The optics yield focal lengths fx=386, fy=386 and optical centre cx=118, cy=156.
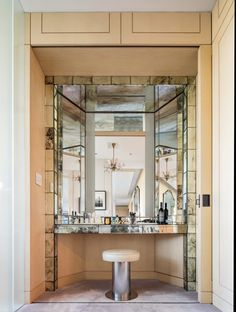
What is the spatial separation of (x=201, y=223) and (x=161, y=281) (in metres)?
1.30

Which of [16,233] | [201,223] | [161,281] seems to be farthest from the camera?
[161,281]

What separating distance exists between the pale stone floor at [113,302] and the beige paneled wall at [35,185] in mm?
227

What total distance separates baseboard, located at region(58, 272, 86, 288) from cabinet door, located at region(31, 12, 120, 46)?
2507 mm

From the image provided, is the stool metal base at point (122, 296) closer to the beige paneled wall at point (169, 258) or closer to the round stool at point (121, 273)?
the round stool at point (121, 273)

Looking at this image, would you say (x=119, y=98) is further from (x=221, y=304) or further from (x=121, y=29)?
(x=221, y=304)

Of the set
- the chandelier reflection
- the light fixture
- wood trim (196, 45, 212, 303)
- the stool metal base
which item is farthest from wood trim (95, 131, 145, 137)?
the stool metal base

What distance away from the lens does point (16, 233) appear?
332 cm

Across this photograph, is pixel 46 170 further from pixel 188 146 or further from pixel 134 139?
pixel 188 146

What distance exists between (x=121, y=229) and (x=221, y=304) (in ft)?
4.22

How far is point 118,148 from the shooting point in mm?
4660

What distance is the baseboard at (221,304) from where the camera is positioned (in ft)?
9.98

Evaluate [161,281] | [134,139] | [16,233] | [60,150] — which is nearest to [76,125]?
[60,150]

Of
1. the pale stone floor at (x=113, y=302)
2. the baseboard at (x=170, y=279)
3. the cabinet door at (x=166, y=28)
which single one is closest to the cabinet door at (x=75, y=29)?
the cabinet door at (x=166, y=28)

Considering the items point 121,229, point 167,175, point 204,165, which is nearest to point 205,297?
point 121,229
